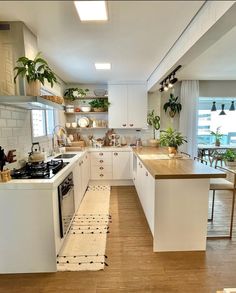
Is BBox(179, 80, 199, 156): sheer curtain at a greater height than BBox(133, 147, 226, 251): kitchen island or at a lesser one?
greater

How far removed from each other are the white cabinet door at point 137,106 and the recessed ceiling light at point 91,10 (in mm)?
2884

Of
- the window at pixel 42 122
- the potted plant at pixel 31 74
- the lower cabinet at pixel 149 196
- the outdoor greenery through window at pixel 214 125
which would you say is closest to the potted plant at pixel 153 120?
the outdoor greenery through window at pixel 214 125

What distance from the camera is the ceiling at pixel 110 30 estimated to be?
175cm

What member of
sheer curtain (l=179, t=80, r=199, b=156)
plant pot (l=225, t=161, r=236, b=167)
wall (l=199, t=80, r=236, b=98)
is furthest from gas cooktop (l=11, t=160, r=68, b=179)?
wall (l=199, t=80, r=236, b=98)

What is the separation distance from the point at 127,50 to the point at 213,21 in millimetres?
1366

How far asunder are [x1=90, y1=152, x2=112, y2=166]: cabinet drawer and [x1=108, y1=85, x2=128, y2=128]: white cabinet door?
2.47 ft

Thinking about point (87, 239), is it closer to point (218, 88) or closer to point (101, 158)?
point (101, 158)

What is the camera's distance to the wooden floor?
5.87ft

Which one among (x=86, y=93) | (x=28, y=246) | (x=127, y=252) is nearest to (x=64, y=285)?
(x=28, y=246)

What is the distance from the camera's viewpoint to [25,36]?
6.93ft

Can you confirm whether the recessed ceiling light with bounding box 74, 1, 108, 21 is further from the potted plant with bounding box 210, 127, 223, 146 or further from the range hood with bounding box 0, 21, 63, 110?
the potted plant with bounding box 210, 127, 223, 146

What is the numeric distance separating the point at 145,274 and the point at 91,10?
2548mm

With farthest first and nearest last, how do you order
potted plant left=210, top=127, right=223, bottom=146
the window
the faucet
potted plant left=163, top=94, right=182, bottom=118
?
potted plant left=210, top=127, right=223, bottom=146, potted plant left=163, top=94, right=182, bottom=118, the faucet, the window

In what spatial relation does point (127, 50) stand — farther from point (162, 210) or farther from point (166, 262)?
point (166, 262)
